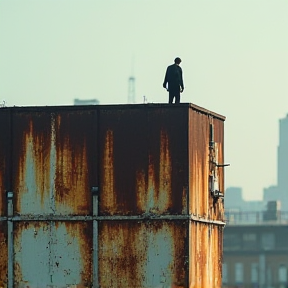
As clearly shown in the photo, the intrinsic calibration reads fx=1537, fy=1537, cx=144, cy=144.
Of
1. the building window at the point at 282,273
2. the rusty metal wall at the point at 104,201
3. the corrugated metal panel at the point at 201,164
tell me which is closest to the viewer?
the rusty metal wall at the point at 104,201

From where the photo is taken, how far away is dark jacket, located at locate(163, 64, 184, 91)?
33.4 metres

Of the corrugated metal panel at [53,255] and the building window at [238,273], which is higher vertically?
the corrugated metal panel at [53,255]

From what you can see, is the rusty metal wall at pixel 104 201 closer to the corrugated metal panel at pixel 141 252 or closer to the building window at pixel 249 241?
the corrugated metal panel at pixel 141 252

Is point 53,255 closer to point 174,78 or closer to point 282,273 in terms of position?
point 174,78

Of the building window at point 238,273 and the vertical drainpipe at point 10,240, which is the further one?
the building window at point 238,273

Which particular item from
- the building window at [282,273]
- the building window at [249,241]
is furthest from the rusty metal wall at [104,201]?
the building window at [282,273]

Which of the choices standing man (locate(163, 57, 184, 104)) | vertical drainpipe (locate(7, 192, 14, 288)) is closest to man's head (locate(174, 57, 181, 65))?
standing man (locate(163, 57, 184, 104))

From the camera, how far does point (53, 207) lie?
106 feet

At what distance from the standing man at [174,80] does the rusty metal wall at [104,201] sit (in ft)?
3.37

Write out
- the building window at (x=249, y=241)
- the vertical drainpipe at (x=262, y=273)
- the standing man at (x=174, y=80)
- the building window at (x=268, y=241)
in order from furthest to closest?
the vertical drainpipe at (x=262, y=273) < the building window at (x=268, y=241) < the building window at (x=249, y=241) < the standing man at (x=174, y=80)

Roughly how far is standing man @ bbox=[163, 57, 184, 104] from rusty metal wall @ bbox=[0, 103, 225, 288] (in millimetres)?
1028

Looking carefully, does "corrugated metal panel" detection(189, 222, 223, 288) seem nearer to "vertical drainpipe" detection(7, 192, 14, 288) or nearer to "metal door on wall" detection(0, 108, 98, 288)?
"metal door on wall" detection(0, 108, 98, 288)

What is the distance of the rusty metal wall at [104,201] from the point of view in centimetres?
3209

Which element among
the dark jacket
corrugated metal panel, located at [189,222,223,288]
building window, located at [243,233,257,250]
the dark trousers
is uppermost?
the dark jacket
